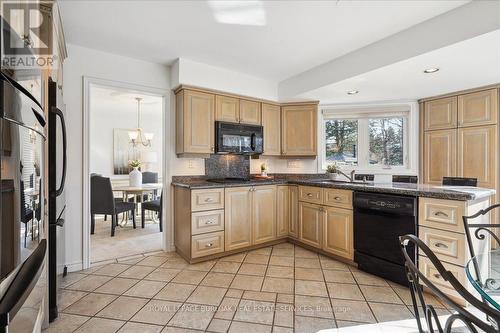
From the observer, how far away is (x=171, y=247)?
335 centimetres

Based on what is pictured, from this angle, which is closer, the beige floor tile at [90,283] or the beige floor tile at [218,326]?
the beige floor tile at [218,326]

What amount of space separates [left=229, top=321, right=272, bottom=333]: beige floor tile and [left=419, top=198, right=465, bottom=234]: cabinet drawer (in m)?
1.65

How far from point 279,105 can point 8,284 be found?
12.2 feet

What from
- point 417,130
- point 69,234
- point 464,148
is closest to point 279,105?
point 417,130

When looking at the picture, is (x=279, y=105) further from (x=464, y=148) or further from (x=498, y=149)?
(x=498, y=149)

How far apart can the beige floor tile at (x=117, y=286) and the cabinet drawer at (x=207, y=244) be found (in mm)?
669

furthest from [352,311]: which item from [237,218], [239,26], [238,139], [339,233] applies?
[239,26]

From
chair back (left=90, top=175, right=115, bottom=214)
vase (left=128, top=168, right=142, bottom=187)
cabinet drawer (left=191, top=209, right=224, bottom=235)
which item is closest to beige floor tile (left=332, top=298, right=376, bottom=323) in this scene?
cabinet drawer (left=191, top=209, right=224, bottom=235)

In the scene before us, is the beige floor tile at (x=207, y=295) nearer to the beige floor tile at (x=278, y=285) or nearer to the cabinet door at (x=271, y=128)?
the beige floor tile at (x=278, y=285)

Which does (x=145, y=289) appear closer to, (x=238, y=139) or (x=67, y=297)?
(x=67, y=297)

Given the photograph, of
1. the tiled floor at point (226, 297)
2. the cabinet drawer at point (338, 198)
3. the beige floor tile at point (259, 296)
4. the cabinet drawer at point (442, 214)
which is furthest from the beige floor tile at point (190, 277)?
the cabinet drawer at point (442, 214)

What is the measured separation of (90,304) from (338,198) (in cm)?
263

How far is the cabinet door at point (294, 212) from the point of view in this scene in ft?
11.6

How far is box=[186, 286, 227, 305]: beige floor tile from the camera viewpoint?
210 cm
